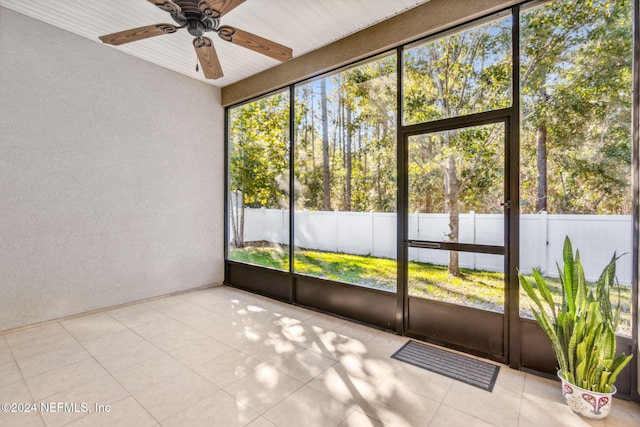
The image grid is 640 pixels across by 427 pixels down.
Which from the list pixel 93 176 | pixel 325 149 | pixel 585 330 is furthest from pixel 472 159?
pixel 93 176

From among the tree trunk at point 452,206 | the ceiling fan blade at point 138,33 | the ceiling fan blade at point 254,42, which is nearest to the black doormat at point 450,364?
the tree trunk at point 452,206

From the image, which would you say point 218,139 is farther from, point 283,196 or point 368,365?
point 368,365

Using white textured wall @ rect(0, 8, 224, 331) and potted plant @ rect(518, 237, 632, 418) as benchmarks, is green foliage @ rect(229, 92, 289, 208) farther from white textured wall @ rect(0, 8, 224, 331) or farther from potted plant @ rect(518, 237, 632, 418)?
potted plant @ rect(518, 237, 632, 418)

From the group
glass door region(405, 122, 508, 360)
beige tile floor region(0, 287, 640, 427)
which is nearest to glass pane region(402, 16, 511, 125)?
glass door region(405, 122, 508, 360)

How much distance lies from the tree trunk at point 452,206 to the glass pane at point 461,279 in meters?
0.04

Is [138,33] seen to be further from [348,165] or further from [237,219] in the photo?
[237,219]

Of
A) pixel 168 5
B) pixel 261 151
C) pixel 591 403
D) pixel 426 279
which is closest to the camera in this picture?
pixel 591 403

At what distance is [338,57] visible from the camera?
354cm

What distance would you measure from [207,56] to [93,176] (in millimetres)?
2113

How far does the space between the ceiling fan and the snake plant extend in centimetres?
275

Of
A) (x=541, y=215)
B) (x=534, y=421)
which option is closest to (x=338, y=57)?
(x=541, y=215)

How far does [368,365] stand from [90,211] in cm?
352

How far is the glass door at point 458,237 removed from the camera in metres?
2.65

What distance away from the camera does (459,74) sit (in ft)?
9.26
